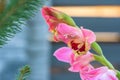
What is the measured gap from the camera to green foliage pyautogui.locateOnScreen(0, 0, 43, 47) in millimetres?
432

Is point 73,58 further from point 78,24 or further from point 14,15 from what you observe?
point 78,24

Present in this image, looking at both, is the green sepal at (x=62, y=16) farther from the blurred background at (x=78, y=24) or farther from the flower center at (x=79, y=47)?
the blurred background at (x=78, y=24)

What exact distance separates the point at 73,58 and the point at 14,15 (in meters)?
0.09

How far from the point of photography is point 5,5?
447 mm

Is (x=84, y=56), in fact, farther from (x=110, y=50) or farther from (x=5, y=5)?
(x=110, y=50)

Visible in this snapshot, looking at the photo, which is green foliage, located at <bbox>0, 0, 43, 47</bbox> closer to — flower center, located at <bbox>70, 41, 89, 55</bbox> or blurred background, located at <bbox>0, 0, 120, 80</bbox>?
flower center, located at <bbox>70, 41, 89, 55</bbox>

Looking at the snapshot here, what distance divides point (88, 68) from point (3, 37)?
4.0 inches

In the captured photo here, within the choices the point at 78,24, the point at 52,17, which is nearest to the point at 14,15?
the point at 52,17

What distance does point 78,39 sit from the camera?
0.48m

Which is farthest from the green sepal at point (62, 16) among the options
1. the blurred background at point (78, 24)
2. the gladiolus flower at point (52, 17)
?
the blurred background at point (78, 24)

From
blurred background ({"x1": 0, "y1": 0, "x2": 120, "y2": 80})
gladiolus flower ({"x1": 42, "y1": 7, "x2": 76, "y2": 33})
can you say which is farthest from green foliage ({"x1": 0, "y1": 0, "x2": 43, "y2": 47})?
blurred background ({"x1": 0, "y1": 0, "x2": 120, "y2": 80})

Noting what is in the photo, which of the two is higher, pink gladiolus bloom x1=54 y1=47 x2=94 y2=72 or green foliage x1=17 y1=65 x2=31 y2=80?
pink gladiolus bloom x1=54 y1=47 x2=94 y2=72

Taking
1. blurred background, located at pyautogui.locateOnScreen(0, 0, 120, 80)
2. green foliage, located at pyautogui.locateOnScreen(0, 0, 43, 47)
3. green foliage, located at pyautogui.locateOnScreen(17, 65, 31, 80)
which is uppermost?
blurred background, located at pyautogui.locateOnScreen(0, 0, 120, 80)

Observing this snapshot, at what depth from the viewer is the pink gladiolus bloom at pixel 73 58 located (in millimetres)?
480
